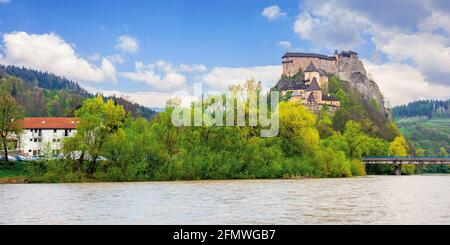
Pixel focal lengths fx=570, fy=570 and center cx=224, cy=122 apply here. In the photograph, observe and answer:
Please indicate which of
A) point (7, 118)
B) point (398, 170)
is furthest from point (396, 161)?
point (7, 118)

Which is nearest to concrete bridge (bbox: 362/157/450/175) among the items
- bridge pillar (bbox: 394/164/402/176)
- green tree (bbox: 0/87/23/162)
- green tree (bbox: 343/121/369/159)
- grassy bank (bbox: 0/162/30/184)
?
bridge pillar (bbox: 394/164/402/176)

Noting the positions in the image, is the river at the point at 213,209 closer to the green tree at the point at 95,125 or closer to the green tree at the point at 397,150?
the green tree at the point at 95,125

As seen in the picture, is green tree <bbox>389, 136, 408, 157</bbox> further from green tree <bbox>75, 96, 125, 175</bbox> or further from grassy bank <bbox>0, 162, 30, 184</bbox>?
grassy bank <bbox>0, 162, 30, 184</bbox>

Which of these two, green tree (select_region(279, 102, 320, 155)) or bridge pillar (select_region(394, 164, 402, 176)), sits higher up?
green tree (select_region(279, 102, 320, 155))

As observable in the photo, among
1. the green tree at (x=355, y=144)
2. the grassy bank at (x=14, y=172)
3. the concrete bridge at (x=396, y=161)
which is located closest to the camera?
the grassy bank at (x=14, y=172)

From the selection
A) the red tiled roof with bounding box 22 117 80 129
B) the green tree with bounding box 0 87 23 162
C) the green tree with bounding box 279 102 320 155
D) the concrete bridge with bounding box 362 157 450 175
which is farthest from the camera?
Answer: the concrete bridge with bounding box 362 157 450 175

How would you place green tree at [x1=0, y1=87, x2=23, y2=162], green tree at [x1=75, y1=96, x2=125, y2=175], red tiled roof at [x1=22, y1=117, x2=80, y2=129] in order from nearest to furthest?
green tree at [x1=75, y1=96, x2=125, y2=175]
green tree at [x1=0, y1=87, x2=23, y2=162]
red tiled roof at [x1=22, y1=117, x2=80, y2=129]

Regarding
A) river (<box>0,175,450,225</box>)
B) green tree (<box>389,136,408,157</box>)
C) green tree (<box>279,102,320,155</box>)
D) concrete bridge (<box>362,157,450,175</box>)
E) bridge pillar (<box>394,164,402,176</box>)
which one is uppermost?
green tree (<box>279,102,320,155</box>)

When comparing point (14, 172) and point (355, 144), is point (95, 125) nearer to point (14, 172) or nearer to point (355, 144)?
point (14, 172)

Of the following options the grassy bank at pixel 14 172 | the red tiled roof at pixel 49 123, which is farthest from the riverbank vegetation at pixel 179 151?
the red tiled roof at pixel 49 123

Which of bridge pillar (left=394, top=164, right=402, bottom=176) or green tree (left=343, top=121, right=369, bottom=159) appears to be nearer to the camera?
green tree (left=343, top=121, right=369, bottom=159)

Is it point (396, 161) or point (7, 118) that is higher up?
point (7, 118)

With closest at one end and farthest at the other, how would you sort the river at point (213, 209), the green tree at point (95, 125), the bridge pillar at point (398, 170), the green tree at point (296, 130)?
1. the river at point (213, 209)
2. the green tree at point (95, 125)
3. the green tree at point (296, 130)
4. the bridge pillar at point (398, 170)
